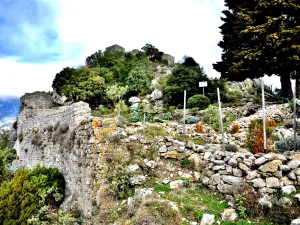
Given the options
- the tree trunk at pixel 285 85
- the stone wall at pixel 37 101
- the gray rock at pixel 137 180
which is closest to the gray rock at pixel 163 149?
the gray rock at pixel 137 180

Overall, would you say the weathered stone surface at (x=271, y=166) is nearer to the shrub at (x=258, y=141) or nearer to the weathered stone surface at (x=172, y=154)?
the shrub at (x=258, y=141)

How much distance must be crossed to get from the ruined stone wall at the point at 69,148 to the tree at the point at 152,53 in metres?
20.8

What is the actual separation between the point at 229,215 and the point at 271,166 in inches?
62.4

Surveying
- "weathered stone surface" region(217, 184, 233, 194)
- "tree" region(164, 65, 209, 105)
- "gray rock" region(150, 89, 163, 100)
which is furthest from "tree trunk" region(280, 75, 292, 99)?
"weathered stone surface" region(217, 184, 233, 194)

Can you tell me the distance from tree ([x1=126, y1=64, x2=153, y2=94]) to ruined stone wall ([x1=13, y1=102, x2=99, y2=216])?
906 centimetres

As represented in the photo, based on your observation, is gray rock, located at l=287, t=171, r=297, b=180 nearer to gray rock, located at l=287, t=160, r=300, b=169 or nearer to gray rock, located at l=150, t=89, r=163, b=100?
gray rock, located at l=287, t=160, r=300, b=169

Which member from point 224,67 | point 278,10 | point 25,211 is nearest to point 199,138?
point 25,211

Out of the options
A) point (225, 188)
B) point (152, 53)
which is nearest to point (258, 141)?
point (225, 188)

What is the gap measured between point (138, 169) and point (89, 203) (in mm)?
2190

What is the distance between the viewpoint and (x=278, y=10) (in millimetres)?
14133

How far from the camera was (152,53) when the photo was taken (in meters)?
34.2

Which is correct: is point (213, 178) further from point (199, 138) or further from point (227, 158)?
point (199, 138)

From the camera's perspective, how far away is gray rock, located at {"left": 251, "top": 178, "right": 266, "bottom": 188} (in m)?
5.71

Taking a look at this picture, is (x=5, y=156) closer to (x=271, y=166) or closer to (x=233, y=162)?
(x=233, y=162)
